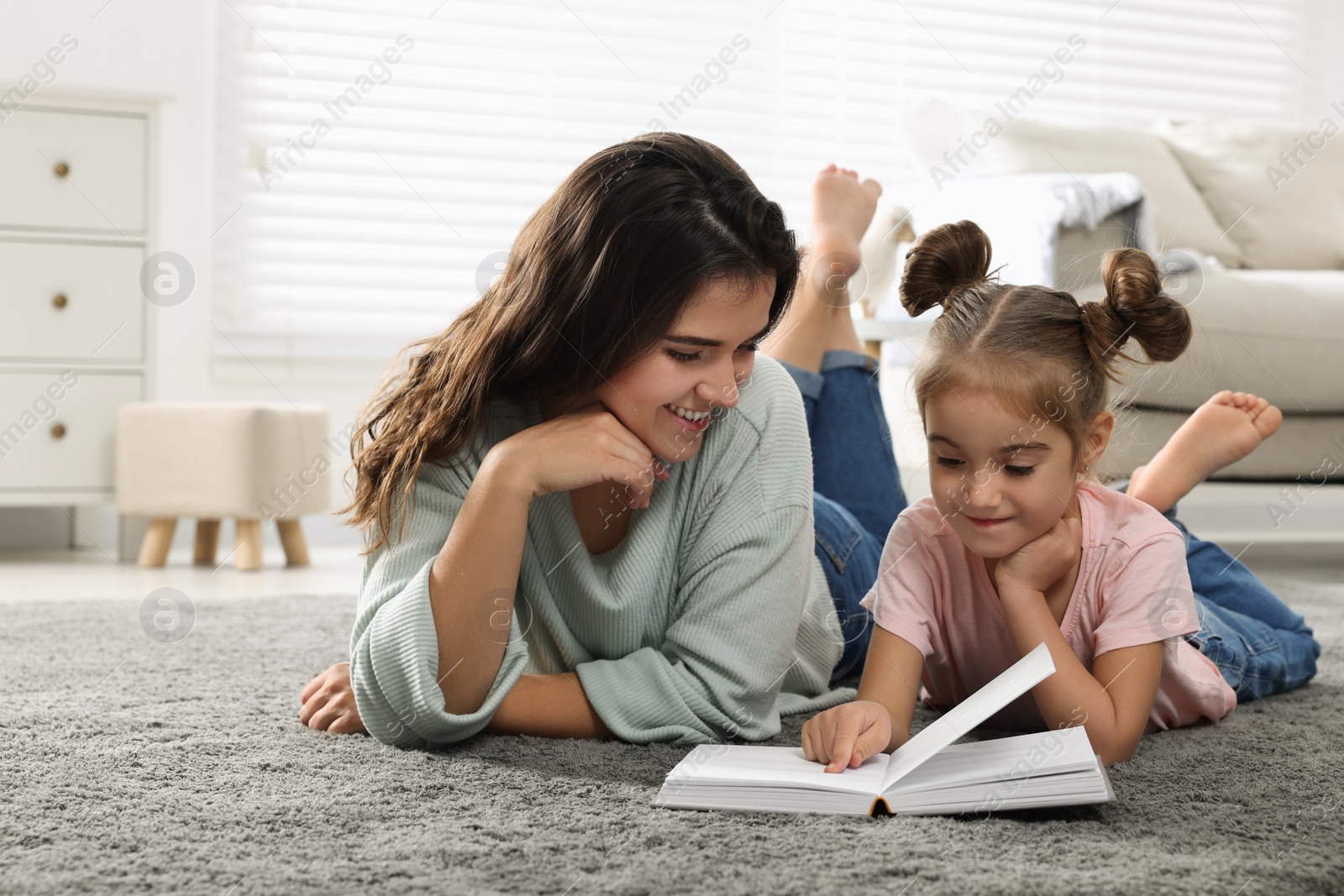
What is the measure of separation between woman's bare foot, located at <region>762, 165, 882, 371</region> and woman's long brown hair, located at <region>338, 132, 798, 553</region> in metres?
0.48

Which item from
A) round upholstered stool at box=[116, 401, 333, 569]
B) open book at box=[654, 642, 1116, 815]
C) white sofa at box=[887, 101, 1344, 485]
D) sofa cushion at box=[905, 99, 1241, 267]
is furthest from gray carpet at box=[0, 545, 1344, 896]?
sofa cushion at box=[905, 99, 1241, 267]

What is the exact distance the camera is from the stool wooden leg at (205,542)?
235 cm

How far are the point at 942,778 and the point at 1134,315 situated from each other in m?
0.40

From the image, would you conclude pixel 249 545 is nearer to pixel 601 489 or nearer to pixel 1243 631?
pixel 601 489

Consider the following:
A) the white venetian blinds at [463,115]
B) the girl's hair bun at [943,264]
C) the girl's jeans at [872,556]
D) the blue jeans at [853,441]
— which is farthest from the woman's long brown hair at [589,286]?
the white venetian blinds at [463,115]

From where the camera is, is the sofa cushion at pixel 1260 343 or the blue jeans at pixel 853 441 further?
the sofa cushion at pixel 1260 343

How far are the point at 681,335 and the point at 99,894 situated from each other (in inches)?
20.1

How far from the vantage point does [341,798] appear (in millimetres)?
785

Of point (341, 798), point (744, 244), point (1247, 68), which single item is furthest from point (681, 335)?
point (1247, 68)

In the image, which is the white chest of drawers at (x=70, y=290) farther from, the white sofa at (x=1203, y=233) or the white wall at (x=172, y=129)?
the white sofa at (x=1203, y=233)

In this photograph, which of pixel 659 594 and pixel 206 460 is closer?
pixel 659 594

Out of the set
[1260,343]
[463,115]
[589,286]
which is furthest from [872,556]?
[463,115]

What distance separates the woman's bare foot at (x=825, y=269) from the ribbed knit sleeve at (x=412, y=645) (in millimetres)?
619

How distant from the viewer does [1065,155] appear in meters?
2.48
